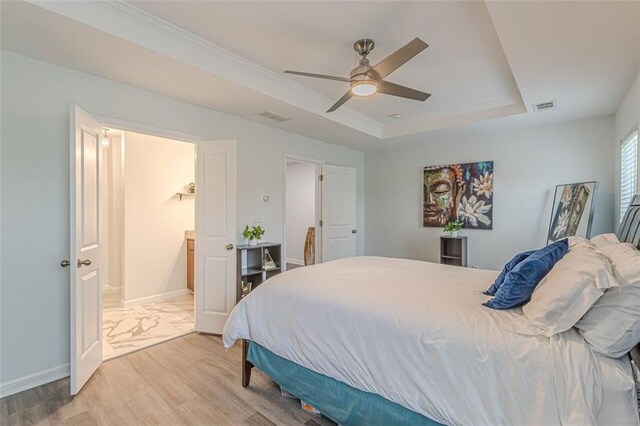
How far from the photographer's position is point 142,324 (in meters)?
3.65

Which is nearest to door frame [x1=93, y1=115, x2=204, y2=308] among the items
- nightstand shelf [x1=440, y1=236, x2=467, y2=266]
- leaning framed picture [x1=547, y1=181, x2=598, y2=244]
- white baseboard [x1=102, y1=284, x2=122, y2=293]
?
white baseboard [x1=102, y1=284, x2=122, y2=293]

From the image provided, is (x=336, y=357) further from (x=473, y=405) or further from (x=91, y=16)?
(x=91, y=16)

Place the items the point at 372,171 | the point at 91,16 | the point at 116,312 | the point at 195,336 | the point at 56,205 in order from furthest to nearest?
the point at 372,171
the point at 116,312
the point at 195,336
the point at 56,205
the point at 91,16

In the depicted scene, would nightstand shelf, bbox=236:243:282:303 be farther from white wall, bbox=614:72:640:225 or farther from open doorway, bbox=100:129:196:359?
white wall, bbox=614:72:640:225

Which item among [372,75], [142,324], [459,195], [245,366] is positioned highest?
[372,75]

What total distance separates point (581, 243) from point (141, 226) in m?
5.09

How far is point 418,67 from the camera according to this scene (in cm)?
292

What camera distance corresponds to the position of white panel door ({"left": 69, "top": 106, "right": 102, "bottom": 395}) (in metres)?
2.26

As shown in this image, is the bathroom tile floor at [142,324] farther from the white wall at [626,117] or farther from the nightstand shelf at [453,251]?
the white wall at [626,117]

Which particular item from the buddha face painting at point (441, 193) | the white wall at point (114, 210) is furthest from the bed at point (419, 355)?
the white wall at point (114, 210)

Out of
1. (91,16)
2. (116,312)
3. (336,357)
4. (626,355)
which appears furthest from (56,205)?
(626,355)

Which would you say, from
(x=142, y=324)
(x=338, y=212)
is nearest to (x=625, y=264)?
(x=338, y=212)

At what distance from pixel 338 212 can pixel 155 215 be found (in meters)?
3.00

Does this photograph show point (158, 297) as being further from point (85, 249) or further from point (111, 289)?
point (85, 249)
